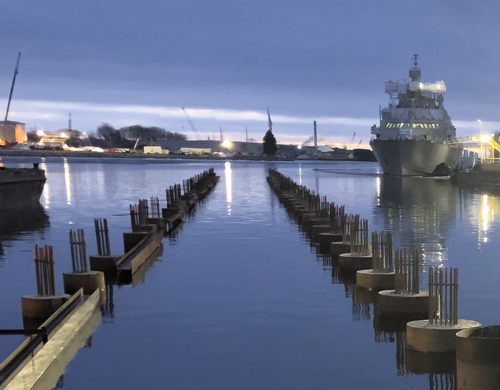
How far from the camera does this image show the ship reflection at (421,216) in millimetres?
32562

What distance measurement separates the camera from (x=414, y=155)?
100562mm

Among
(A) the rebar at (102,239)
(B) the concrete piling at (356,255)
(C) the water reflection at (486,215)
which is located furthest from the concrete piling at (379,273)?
(C) the water reflection at (486,215)

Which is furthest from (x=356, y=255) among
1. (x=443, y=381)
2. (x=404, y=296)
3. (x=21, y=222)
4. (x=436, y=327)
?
(x=21, y=222)

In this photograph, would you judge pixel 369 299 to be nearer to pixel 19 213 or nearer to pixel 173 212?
pixel 173 212

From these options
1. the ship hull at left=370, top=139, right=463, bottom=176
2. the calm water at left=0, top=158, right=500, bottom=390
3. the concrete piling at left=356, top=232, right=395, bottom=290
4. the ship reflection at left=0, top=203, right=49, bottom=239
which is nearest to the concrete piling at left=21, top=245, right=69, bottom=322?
the calm water at left=0, top=158, right=500, bottom=390

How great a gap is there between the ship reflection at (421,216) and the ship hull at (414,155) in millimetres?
22612

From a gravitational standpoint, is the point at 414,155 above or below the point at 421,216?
above

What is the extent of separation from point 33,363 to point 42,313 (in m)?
5.11

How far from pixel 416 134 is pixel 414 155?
3613 millimetres

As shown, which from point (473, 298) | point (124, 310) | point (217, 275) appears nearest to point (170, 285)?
point (217, 275)

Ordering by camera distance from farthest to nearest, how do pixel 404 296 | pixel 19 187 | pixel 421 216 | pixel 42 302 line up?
1. pixel 19 187
2. pixel 421 216
3. pixel 42 302
4. pixel 404 296

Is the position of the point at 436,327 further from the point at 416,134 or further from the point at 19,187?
the point at 416,134

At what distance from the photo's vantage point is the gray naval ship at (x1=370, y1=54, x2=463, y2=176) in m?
100

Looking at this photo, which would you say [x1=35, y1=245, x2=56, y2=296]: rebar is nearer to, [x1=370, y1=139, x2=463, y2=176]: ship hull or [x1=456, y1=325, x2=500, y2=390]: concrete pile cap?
[x1=456, y1=325, x2=500, y2=390]: concrete pile cap
